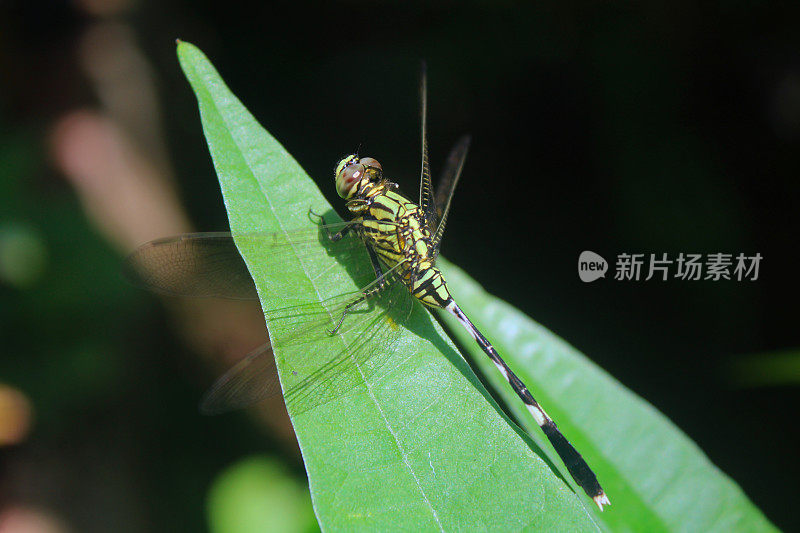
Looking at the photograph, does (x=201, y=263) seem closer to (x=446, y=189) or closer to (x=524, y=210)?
(x=446, y=189)

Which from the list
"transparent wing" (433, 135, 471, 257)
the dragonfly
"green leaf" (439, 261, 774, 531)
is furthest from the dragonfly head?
"green leaf" (439, 261, 774, 531)

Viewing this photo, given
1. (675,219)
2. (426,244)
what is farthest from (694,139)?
(426,244)

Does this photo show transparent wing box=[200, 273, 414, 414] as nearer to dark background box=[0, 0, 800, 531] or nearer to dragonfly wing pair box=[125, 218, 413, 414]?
dragonfly wing pair box=[125, 218, 413, 414]

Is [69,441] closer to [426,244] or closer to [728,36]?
[426,244]

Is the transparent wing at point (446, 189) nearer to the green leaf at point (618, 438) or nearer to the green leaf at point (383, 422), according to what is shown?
the green leaf at point (618, 438)

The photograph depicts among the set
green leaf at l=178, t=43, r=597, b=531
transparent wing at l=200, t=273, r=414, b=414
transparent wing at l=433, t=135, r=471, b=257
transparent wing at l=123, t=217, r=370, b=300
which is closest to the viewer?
green leaf at l=178, t=43, r=597, b=531

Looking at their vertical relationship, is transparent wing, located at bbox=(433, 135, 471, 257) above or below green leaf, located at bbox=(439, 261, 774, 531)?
above
